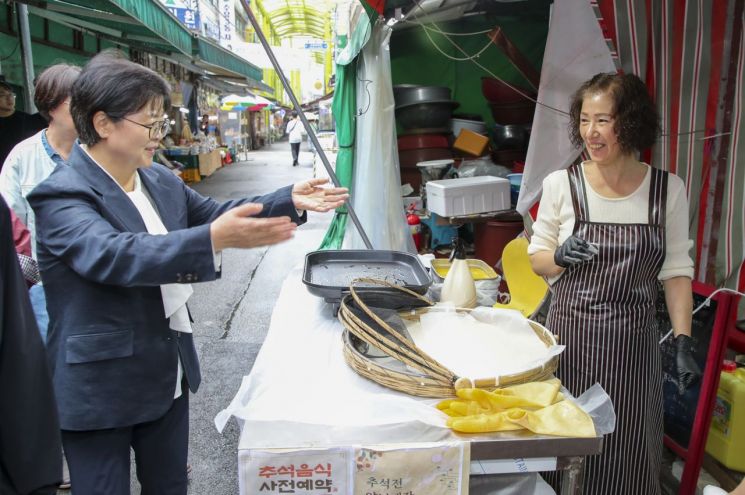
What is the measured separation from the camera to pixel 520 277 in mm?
3643

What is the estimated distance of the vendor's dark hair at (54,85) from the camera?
2445mm

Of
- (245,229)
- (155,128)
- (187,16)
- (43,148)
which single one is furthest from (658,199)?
(187,16)

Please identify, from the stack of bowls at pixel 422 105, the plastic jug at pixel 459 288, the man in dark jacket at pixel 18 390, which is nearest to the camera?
the man in dark jacket at pixel 18 390

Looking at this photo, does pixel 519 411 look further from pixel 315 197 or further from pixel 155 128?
pixel 155 128

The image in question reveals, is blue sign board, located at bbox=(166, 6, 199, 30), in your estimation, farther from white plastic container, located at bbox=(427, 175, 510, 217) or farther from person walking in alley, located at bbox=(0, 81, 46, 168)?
white plastic container, located at bbox=(427, 175, 510, 217)

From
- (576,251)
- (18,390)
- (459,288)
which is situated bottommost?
(459,288)

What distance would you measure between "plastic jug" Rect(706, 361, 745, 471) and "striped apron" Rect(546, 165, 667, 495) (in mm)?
776

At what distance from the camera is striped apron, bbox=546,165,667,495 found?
2.02 meters

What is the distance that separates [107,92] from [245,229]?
65 cm

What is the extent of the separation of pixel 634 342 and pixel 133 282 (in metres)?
1.77

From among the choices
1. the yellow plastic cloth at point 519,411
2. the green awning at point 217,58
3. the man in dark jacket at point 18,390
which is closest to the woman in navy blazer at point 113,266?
the man in dark jacket at point 18,390

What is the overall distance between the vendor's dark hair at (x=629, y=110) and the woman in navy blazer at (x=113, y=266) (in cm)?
133

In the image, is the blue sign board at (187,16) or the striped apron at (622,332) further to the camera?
the blue sign board at (187,16)

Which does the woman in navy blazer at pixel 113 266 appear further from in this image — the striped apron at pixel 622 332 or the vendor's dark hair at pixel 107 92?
the striped apron at pixel 622 332
